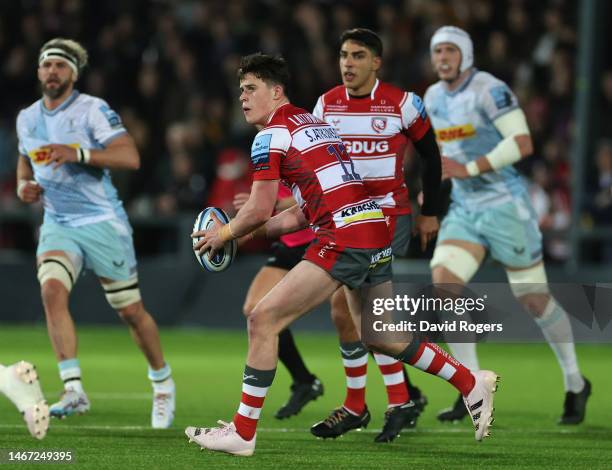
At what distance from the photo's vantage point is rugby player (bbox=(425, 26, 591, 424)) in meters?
9.70

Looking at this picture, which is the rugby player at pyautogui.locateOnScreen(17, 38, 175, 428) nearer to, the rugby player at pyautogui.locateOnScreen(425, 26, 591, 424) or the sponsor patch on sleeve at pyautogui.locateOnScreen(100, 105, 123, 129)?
the sponsor patch on sleeve at pyautogui.locateOnScreen(100, 105, 123, 129)

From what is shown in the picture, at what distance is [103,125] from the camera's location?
9.28 meters

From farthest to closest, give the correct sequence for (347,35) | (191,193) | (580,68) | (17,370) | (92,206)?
(191,193), (580,68), (92,206), (347,35), (17,370)

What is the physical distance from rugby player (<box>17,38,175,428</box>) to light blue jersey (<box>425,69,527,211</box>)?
7.57ft

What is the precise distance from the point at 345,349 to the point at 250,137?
8932 millimetres

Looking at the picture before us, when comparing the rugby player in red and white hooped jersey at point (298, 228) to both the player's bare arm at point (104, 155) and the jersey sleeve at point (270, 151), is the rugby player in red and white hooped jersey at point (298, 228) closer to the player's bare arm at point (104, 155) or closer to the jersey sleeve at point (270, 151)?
the jersey sleeve at point (270, 151)

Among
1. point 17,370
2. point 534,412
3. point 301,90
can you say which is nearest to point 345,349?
point 534,412

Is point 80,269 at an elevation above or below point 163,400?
above

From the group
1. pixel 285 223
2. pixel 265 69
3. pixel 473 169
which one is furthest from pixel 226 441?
pixel 473 169

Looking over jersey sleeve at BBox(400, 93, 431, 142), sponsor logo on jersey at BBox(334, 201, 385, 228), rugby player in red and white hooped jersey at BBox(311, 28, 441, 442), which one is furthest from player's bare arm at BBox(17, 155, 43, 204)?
sponsor logo on jersey at BBox(334, 201, 385, 228)

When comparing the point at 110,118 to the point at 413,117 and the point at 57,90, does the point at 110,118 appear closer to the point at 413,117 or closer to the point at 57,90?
the point at 57,90

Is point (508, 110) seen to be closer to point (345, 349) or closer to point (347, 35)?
point (347, 35)

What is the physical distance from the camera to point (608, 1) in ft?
58.1
